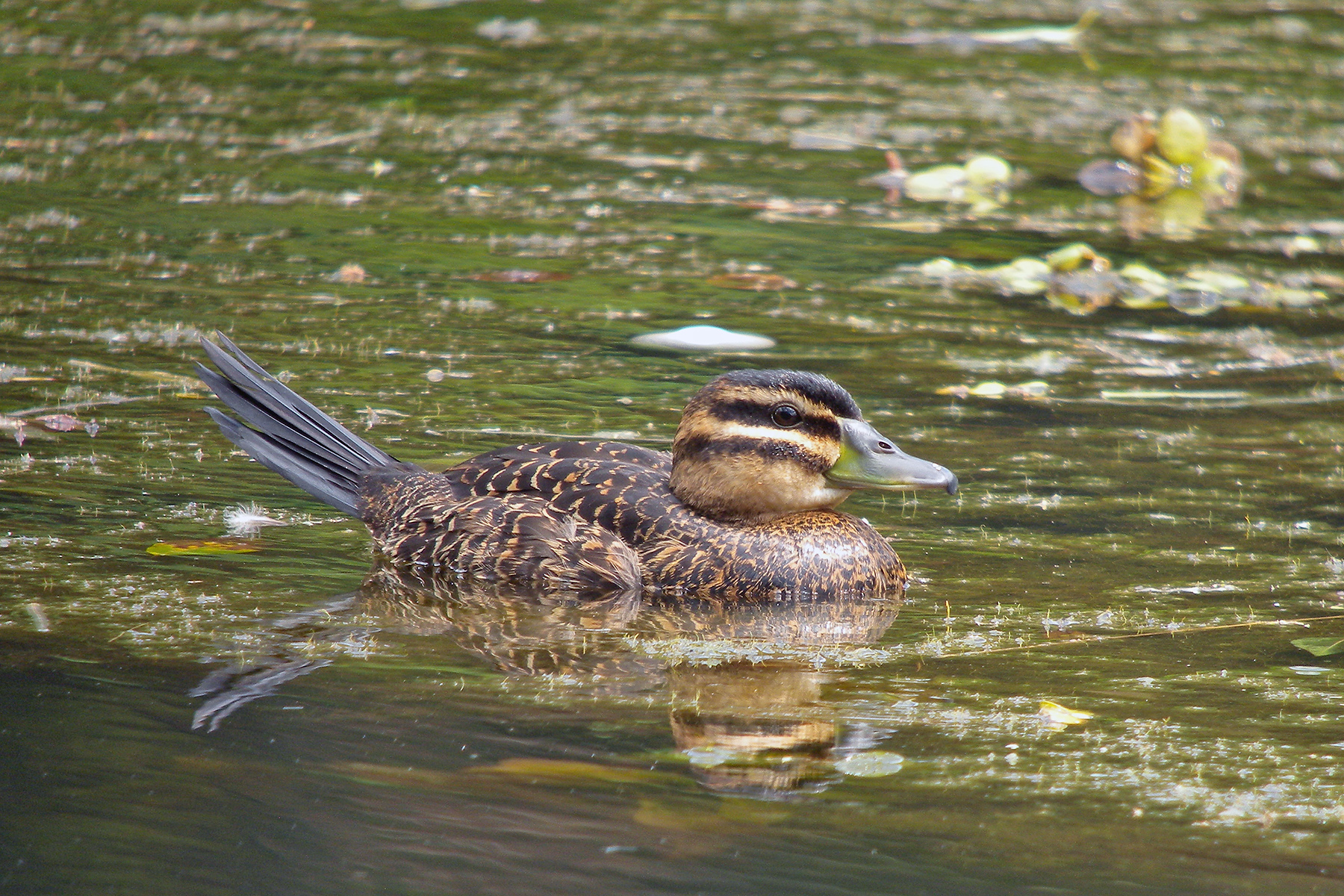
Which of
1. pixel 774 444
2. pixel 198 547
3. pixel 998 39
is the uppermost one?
pixel 774 444

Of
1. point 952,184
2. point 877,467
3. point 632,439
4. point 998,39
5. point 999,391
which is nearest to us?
point 877,467

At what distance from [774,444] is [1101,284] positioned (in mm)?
4581

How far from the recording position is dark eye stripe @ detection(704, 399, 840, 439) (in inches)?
239

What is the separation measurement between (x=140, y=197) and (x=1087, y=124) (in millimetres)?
7620

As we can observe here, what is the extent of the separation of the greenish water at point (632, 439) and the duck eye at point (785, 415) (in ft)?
2.32

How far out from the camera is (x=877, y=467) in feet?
19.7

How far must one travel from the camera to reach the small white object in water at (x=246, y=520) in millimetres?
6281

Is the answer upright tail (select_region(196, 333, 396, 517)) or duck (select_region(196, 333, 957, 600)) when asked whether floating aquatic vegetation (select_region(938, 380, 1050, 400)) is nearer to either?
duck (select_region(196, 333, 957, 600))

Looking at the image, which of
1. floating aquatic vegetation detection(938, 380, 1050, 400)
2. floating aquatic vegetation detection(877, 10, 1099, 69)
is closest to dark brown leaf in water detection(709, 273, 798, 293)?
floating aquatic vegetation detection(938, 380, 1050, 400)

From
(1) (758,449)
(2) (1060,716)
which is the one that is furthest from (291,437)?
(2) (1060,716)

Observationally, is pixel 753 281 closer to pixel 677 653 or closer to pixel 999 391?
pixel 999 391

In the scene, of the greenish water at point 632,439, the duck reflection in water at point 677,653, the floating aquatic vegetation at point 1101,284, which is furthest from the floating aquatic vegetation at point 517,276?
the duck reflection in water at point 677,653

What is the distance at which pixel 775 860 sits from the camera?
3832 mm

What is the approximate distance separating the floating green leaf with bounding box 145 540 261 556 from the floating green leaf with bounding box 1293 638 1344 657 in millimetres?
3529
